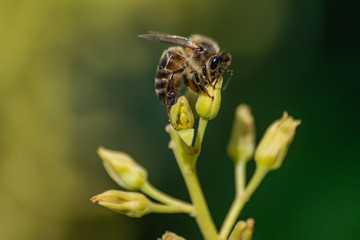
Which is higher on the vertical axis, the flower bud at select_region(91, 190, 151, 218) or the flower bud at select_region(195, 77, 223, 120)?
the flower bud at select_region(195, 77, 223, 120)

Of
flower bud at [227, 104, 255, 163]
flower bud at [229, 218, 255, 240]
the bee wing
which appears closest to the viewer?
flower bud at [229, 218, 255, 240]

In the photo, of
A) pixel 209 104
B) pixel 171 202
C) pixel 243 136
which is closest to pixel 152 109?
pixel 243 136

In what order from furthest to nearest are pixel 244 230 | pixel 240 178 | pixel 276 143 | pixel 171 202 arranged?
pixel 240 178 → pixel 276 143 → pixel 171 202 → pixel 244 230

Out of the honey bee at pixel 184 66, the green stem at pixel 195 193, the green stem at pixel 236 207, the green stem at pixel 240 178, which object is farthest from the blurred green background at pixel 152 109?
the honey bee at pixel 184 66

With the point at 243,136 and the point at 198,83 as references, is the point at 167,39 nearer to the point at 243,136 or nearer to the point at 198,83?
the point at 198,83

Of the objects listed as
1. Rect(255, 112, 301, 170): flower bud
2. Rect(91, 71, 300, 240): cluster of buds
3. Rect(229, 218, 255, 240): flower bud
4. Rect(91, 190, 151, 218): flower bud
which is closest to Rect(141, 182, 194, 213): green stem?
Rect(91, 71, 300, 240): cluster of buds

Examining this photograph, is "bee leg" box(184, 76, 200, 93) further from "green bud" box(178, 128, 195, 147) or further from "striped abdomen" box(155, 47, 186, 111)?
"green bud" box(178, 128, 195, 147)

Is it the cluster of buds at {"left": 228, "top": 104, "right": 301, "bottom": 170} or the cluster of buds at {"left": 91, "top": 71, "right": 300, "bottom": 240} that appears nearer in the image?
the cluster of buds at {"left": 91, "top": 71, "right": 300, "bottom": 240}
